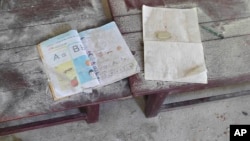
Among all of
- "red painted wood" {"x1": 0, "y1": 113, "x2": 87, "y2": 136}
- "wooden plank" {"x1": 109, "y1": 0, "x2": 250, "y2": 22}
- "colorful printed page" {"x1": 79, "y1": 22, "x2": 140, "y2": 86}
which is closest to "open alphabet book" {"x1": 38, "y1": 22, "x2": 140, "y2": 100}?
"colorful printed page" {"x1": 79, "y1": 22, "x2": 140, "y2": 86}

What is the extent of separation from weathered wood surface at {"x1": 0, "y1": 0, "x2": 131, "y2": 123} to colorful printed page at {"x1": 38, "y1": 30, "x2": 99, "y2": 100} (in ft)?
0.08

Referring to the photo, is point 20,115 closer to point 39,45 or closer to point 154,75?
point 39,45

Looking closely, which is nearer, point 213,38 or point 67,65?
point 67,65

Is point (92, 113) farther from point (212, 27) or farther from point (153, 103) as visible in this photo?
point (212, 27)

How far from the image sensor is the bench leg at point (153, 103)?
117 centimetres

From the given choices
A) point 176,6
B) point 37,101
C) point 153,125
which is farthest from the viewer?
point 153,125

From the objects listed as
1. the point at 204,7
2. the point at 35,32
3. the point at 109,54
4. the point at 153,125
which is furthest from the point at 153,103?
the point at 35,32

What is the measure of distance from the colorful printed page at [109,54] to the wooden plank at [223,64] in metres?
0.05

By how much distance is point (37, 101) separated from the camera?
969 millimetres

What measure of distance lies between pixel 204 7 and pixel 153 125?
1.89 feet

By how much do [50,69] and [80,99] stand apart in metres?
0.15

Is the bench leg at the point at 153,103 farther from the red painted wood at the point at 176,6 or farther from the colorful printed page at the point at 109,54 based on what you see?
the colorful printed page at the point at 109,54

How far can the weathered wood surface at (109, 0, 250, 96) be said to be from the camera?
1.05 metres

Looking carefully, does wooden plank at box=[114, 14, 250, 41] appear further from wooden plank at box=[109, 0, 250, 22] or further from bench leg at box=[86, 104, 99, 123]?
bench leg at box=[86, 104, 99, 123]
